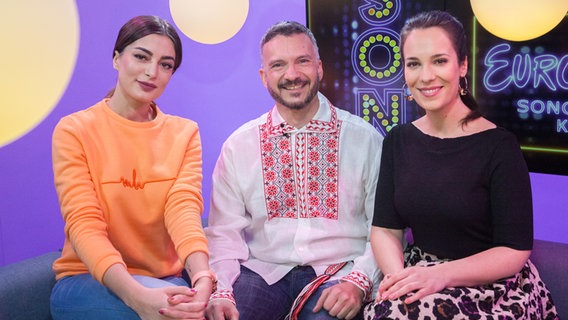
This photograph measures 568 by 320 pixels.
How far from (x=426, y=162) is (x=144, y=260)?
3.49 ft

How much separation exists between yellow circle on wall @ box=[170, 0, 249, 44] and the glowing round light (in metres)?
1.25

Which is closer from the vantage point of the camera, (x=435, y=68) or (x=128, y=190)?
(x=435, y=68)

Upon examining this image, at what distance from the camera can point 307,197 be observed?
2.49 m

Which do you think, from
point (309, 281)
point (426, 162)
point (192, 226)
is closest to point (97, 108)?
point (192, 226)

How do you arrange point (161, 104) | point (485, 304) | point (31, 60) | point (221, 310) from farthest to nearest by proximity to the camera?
point (161, 104), point (31, 60), point (221, 310), point (485, 304)

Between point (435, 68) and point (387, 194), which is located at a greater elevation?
point (435, 68)

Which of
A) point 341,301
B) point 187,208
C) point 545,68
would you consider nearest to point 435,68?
point 545,68

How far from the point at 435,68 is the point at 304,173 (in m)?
0.70

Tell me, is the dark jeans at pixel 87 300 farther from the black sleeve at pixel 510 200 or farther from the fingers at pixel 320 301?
the black sleeve at pixel 510 200

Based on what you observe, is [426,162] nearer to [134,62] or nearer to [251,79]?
[134,62]

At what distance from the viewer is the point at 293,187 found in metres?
2.49

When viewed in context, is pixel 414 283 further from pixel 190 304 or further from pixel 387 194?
pixel 190 304

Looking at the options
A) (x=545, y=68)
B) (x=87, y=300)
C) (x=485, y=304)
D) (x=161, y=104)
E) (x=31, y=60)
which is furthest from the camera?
(x=161, y=104)

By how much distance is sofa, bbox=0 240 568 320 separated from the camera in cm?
220
